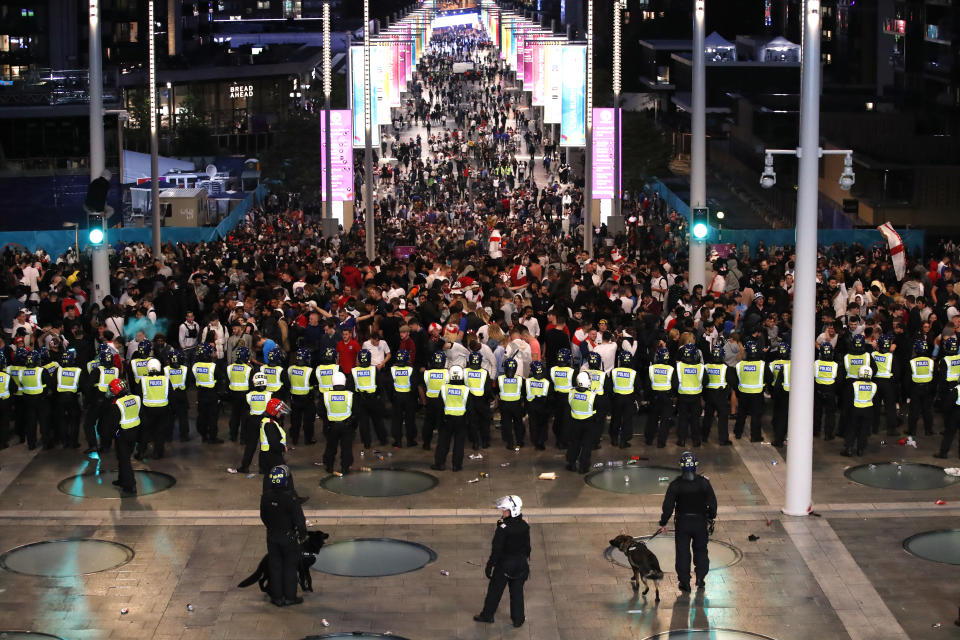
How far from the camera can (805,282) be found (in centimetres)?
1842

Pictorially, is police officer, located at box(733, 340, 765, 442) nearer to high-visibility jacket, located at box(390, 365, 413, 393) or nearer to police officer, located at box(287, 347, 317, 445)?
high-visibility jacket, located at box(390, 365, 413, 393)

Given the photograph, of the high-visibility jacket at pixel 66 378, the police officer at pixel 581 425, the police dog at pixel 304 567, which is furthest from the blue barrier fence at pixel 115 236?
the police dog at pixel 304 567

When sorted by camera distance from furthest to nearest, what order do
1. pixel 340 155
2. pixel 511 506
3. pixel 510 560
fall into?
pixel 340 155 < pixel 510 560 < pixel 511 506

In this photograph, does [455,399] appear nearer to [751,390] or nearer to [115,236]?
[751,390]

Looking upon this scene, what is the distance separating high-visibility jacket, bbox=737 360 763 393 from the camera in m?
21.6

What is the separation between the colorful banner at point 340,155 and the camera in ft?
124

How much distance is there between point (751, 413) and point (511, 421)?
3.38 metres

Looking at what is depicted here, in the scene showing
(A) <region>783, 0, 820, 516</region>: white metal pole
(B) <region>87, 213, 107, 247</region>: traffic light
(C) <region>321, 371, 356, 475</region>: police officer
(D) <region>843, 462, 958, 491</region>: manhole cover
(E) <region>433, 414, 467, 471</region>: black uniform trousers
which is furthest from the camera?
(B) <region>87, 213, 107, 247</region>: traffic light

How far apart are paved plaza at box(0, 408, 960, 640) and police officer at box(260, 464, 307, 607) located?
0.27 metres

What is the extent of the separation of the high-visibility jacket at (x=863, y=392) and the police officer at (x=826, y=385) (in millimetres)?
530

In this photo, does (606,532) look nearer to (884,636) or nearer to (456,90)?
(884,636)

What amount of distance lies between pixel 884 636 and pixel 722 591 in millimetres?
1858

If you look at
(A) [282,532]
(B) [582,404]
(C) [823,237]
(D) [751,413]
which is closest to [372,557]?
(A) [282,532]

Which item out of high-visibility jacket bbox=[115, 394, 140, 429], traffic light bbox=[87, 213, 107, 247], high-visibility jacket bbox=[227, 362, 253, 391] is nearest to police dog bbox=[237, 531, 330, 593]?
high-visibility jacket bbox=[115, 394, 140, 429]
